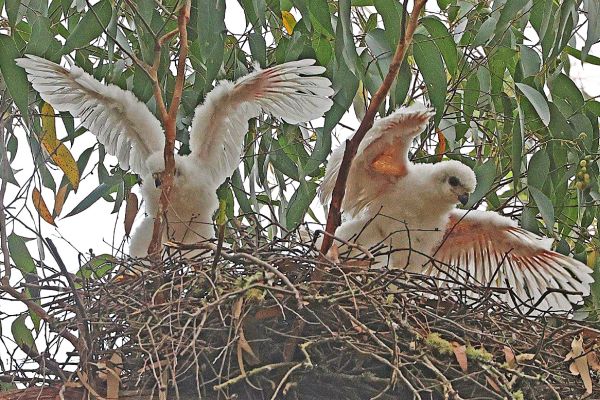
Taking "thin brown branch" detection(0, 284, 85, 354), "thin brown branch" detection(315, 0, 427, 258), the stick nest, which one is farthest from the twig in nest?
"thin brown branch" detection(0, 284, 85, 354)

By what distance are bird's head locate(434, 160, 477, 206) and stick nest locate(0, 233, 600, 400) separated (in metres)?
0.71

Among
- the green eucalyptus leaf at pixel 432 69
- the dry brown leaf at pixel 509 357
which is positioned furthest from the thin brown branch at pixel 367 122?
the dry brown leaf at pixel 509 357

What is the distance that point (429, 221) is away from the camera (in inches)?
120

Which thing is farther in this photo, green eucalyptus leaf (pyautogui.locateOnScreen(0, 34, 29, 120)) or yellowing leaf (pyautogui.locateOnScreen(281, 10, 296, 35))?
yellowing leaf (pyautogui.locateOnScreen(281, 10, 296, 35))

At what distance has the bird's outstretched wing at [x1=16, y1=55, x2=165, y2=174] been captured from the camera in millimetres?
2789

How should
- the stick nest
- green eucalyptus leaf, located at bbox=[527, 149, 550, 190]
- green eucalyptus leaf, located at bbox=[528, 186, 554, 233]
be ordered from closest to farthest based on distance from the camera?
1. the stick nest
2. green eucalyptus leaf, located at bbox=[528, 186, 554, 233]
3. green eucalyptus leaf, located at bbox=[527, 149, 550, 190]

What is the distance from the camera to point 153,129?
3.01 metres

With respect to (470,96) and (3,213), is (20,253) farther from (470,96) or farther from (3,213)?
(470,96)

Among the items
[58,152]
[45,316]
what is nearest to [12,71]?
[58,152]

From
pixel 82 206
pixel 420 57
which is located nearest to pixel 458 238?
pixel 420 57

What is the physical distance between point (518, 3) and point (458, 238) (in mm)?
828

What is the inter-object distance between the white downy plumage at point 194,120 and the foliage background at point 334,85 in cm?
8

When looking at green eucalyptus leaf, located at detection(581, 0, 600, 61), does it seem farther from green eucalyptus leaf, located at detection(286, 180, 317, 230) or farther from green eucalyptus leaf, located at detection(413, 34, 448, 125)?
green eucalyptus leaf, located at detection(286, 180, 317, 230)

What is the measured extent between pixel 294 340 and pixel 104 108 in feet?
3.88
